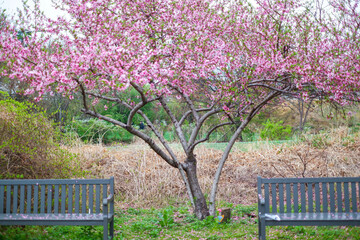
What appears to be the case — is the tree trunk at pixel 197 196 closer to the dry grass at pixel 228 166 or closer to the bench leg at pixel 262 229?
the bench leg at pixel 262 229

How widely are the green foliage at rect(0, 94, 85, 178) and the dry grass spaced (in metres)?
2.38

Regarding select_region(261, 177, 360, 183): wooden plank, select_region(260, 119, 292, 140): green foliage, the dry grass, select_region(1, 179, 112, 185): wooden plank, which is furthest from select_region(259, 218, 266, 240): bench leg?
select_region(260, 119, 292, 140): green foliage

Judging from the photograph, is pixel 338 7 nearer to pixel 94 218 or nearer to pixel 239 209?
pixel 239 209

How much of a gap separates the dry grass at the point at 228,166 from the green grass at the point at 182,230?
1.54 m

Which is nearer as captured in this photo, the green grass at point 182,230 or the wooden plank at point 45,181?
the wooden plank at point 45,181

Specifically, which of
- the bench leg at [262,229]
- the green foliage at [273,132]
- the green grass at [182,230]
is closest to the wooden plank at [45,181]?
the green grass at [182,230]

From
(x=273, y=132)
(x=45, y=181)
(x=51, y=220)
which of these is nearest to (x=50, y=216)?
(x=51, y=220)

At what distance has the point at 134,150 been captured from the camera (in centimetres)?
862

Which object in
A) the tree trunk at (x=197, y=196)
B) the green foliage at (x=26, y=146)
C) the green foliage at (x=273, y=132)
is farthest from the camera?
the green foliage at (x=273, y=132)

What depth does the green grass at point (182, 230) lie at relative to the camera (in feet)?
13.6

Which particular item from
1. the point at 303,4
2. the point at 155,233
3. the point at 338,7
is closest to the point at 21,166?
the point at 155,233

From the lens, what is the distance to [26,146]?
4742 millimetres

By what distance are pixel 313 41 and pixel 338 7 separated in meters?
2.19

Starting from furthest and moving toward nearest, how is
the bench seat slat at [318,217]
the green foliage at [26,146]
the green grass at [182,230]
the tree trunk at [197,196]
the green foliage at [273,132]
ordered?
1. the green foliage at [273,132]
2. the tree trunk at [197,196]
3. the green foliage at [26,146]
4. the green grass at [182,230]
5. the bench seat slat at [318,217]
